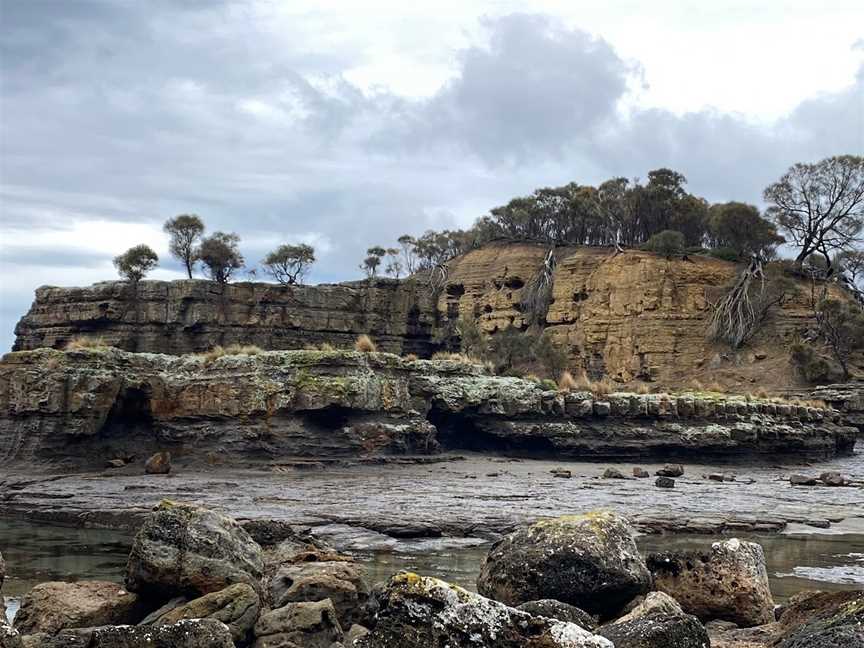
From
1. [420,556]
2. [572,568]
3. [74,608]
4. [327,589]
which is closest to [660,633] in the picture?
[572,568]

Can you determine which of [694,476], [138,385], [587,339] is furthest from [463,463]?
[587,339]

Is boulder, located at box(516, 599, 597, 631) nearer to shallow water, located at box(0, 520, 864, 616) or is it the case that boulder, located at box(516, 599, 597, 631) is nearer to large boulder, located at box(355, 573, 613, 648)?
large boulder, located at box(355, 573, 613, 648)

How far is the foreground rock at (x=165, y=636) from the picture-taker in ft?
24.3

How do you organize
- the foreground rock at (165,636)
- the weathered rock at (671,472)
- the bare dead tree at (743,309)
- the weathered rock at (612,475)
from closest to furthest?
the foreground rock at (165,636) < the weathered rock at (612,475) < the weathered rock at (671,472) < the bare dead tree at (743,309)

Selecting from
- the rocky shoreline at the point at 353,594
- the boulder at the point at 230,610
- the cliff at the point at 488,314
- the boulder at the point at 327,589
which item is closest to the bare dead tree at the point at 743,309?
the cliff at the point at 488,314

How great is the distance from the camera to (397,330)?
6525 centimetres

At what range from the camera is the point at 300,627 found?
931 centimetres

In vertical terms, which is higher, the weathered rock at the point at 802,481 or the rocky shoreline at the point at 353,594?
the rocky shoreline at the point at 353,594

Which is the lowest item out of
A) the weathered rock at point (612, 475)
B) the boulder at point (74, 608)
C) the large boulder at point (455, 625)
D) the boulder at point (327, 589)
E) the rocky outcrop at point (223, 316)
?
the weathered rock at point (612, 475)

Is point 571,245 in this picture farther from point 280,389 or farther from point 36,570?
point 36,570

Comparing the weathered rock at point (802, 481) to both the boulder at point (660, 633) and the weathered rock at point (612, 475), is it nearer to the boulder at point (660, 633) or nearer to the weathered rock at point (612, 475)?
the weathered rock at point (612, 475)

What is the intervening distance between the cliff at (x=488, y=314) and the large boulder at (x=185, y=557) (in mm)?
46301

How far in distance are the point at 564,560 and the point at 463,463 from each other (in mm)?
26068

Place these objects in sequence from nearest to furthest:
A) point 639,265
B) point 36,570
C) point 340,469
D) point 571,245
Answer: point 36,570, point 340,469, point 639,265, point 571,245
